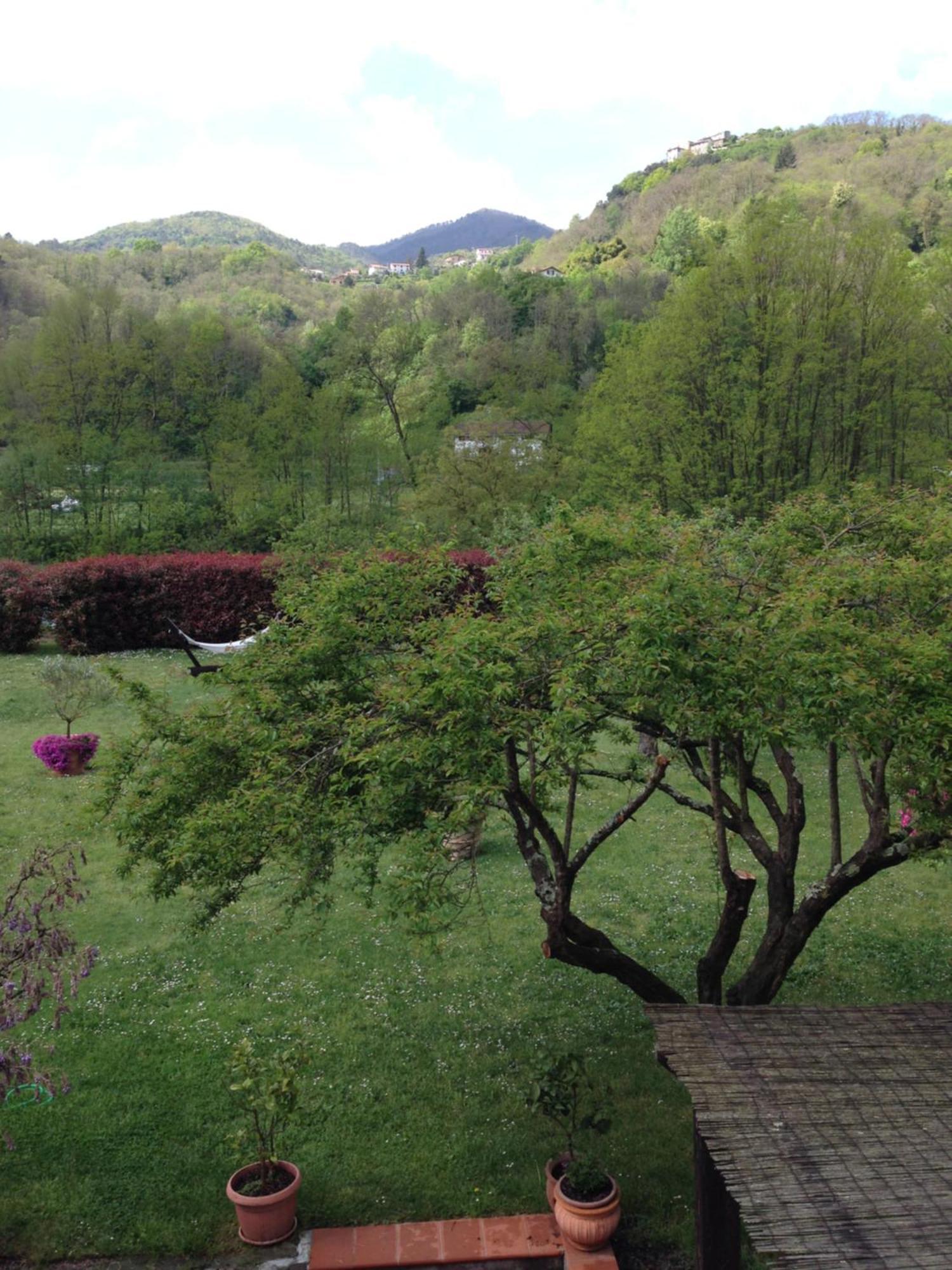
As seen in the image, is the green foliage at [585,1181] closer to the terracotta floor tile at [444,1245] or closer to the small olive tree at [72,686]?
the terracotta floor tile at [444,1245]

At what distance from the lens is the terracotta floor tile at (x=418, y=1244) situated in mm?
5719

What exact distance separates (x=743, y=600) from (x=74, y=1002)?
6.79 metres

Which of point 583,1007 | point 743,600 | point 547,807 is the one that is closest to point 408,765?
point 547,807

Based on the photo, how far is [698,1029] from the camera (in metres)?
5.37

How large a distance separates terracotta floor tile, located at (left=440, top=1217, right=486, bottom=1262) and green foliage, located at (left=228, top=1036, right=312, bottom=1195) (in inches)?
45.3

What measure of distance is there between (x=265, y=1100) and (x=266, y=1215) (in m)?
0.65

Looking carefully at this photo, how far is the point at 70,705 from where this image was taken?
1755cm

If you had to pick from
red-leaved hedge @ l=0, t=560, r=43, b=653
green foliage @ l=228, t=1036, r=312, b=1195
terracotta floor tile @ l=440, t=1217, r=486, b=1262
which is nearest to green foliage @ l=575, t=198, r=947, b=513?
red-leaved hedge @ l=0, t=560, r=43, b=653

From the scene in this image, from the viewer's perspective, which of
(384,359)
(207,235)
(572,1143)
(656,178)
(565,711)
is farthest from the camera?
(207,235)

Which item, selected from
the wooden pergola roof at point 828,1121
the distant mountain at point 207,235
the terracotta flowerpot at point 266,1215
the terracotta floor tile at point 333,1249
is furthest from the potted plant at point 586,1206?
the distant mountain at point 207,235

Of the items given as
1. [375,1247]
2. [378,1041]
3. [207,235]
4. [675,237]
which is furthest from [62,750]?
[207,235]

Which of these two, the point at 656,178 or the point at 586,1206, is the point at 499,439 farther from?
the point at 656,178

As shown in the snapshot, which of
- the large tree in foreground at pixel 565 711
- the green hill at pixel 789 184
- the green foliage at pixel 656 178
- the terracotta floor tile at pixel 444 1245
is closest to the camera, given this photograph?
the large tree in foreground at pixel 565 711

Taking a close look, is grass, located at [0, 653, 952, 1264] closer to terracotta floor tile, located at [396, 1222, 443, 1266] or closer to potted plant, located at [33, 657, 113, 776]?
terracotta floor tile, located at [396, 1222, 443, 1266]
